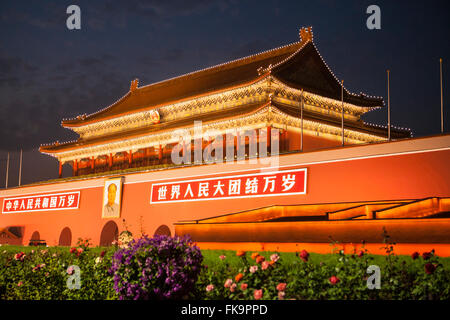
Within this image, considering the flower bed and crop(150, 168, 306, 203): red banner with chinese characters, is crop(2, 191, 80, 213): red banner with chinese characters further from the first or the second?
the flower bed

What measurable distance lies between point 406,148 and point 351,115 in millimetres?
11587

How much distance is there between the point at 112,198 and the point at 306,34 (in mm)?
12142

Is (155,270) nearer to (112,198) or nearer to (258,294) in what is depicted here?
(258,294)

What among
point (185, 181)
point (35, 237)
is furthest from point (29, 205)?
point (185, 181)

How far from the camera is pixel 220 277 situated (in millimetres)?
7258

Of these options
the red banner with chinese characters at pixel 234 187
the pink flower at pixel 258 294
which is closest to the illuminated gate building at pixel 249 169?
the red banner with chinese characters at pixel 234 187

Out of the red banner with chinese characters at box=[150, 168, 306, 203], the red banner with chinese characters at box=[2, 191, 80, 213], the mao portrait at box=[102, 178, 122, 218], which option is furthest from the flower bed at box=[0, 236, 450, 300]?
the red banner with chinese characters at box=[2, 191, 80, 213]

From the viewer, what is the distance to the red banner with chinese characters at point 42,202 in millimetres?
24688

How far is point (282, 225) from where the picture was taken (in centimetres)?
1264

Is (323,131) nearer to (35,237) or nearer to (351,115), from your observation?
(351,115)

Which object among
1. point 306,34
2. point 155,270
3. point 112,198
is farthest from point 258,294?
point 306,34

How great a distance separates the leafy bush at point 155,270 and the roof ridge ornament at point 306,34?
63.4ft

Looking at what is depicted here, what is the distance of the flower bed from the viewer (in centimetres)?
578

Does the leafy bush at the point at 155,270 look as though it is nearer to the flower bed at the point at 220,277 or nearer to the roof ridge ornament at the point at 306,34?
the flower bed at the point at 220,277
